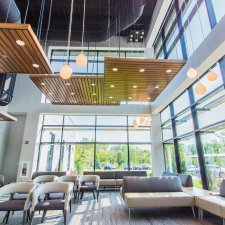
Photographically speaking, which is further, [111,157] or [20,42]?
[111,157]

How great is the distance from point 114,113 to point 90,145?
227 centimetres

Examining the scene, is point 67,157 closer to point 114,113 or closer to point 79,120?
point 79,120

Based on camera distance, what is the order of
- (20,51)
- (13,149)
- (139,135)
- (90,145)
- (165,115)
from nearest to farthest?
(20,51)
(165,115)
(13,149)
(90,145)
(139,135)

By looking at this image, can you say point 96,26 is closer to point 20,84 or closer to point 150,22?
point 150,22

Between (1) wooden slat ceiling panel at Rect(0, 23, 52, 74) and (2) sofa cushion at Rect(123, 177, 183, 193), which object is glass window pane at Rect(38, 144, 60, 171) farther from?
(2) sofa cushion at Rect(123, 177, 183, 193)

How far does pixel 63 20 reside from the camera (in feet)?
27.3

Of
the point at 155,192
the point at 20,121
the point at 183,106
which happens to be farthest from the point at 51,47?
the point at 155,192

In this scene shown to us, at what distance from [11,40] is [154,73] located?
4.16 m

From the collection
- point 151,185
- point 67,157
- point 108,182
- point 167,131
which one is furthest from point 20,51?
point 167,131

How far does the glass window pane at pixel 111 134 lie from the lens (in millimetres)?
9895

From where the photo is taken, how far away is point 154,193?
4.77 metres

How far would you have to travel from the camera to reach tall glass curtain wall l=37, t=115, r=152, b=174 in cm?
962

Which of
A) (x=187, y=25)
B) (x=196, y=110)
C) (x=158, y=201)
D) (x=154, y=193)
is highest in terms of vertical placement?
(x=187, y=25)

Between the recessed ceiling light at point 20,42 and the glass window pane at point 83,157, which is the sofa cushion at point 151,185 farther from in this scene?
the glass window pane at point 83,157
